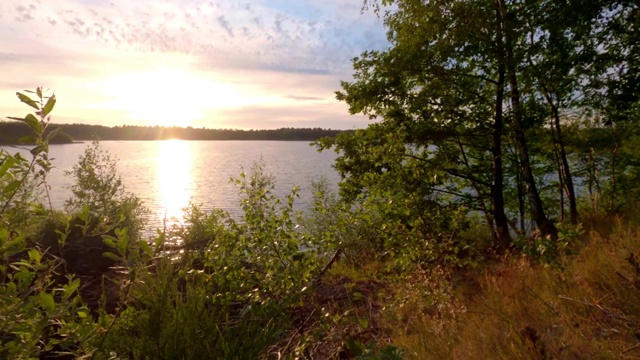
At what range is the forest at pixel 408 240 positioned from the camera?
11.6ft

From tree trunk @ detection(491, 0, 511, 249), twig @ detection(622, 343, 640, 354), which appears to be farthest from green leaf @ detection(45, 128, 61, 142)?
tree trunk @ detection(491, 0, 511, 249)

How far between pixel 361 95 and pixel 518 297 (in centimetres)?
678

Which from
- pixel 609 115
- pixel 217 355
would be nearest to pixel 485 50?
pixel 609 115

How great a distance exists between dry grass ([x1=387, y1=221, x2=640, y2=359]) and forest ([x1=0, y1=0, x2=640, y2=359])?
25 mm

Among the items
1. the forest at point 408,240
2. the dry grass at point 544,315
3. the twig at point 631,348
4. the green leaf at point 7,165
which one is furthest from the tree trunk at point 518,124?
the green leaf at point 7,165

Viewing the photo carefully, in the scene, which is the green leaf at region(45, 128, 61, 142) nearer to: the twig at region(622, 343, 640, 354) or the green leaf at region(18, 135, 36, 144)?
the green leaf at region(18, 135, 36, 144)

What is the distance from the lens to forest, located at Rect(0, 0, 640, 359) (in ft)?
11.6

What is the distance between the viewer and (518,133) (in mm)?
10719

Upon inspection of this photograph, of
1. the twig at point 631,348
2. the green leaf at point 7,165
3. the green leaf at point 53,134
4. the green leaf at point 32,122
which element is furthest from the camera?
the twig at point 631,348

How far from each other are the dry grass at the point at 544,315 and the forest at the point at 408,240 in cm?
2

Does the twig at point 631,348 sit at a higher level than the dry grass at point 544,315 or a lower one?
higher

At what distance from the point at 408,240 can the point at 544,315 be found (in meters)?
2.64

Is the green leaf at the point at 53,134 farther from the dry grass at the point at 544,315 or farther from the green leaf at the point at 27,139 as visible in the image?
the dry grass at the point at 544,315

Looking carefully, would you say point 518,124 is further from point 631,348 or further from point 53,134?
point 53,134
